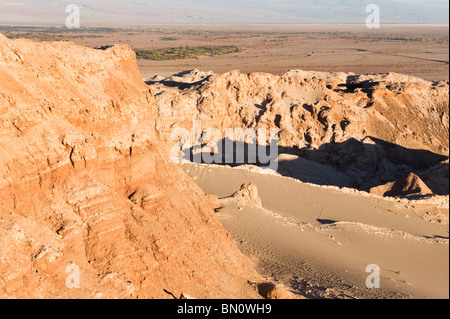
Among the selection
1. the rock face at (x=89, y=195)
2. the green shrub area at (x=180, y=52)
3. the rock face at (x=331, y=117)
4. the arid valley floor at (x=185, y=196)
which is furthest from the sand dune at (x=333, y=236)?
the green shrub area at (x=180, y=52)

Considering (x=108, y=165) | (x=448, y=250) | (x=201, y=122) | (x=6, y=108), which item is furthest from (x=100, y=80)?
(x=201, y=122)

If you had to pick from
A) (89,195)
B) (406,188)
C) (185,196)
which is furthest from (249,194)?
(406,188)

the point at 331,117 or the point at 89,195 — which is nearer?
the point at 89,195

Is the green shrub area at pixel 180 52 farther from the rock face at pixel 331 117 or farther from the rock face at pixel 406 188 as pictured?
the rock face at pixel 406 188

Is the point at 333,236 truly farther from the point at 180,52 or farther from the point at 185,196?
the point at 180,52

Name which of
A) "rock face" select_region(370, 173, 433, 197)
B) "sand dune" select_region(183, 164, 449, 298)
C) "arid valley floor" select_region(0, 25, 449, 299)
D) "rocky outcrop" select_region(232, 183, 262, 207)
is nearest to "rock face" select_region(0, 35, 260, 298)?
"arid valley floor" select_region(0, 25, 449, 299)
